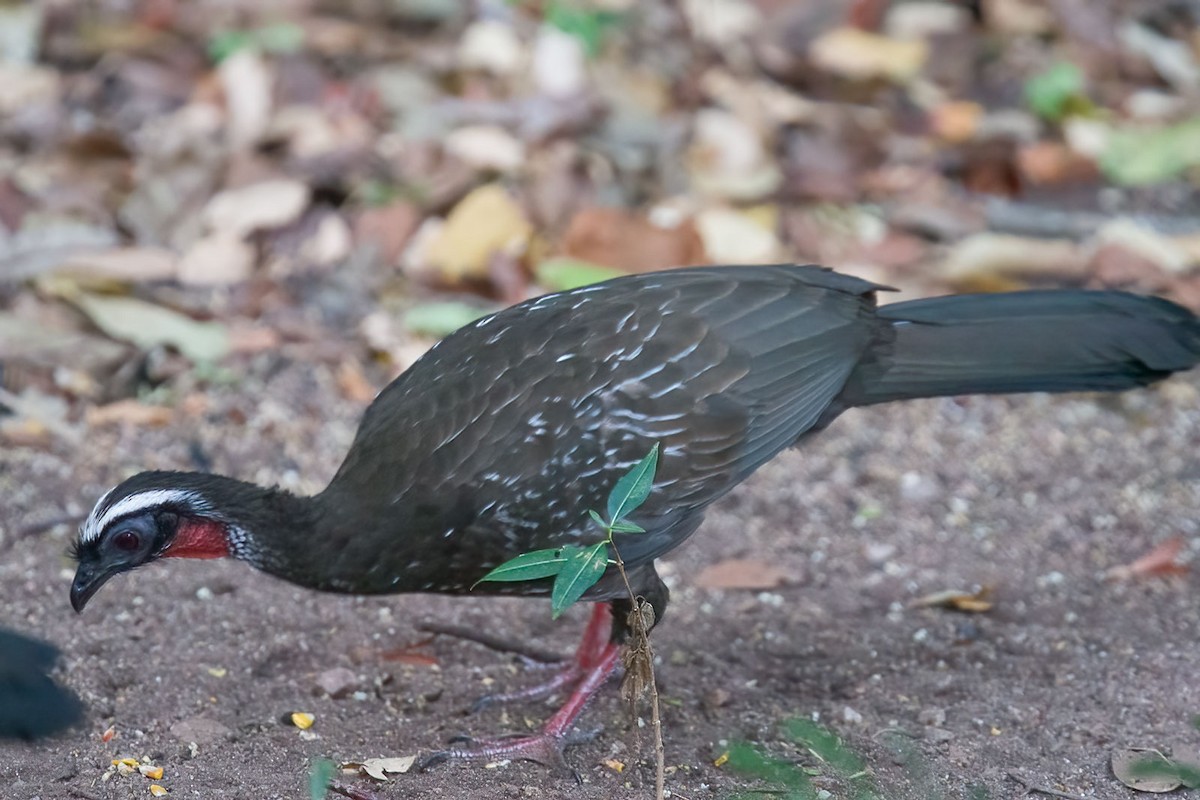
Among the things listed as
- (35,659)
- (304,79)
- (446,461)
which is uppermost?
(304,79)

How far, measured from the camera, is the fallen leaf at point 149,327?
5344mm

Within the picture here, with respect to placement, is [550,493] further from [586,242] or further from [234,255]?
[234,255]

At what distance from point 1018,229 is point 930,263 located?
19.6 inches

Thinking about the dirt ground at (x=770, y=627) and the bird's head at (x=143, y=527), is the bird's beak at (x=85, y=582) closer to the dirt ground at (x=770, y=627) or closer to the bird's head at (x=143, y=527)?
the bird's head at (x=143, y=527)

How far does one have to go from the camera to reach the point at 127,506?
351cm

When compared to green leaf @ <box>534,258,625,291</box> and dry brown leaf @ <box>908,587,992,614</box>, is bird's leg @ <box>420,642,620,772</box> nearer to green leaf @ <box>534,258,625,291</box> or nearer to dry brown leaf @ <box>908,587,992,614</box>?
dry brown leaf @ <box>908,587,992,614</box>

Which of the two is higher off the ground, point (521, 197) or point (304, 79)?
point (304, 79)

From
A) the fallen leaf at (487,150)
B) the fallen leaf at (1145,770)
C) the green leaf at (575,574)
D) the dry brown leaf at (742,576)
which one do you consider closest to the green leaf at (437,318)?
the fallen leaf at (487,150)

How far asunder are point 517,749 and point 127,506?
1105 mm

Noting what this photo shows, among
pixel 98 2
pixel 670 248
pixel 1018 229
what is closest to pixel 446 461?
pixel 670 248

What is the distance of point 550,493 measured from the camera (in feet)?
11.7

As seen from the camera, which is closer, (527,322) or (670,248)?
(527,322)

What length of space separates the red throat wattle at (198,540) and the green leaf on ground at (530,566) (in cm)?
99

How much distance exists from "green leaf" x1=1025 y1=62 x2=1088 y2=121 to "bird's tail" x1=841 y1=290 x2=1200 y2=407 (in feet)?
10.3
